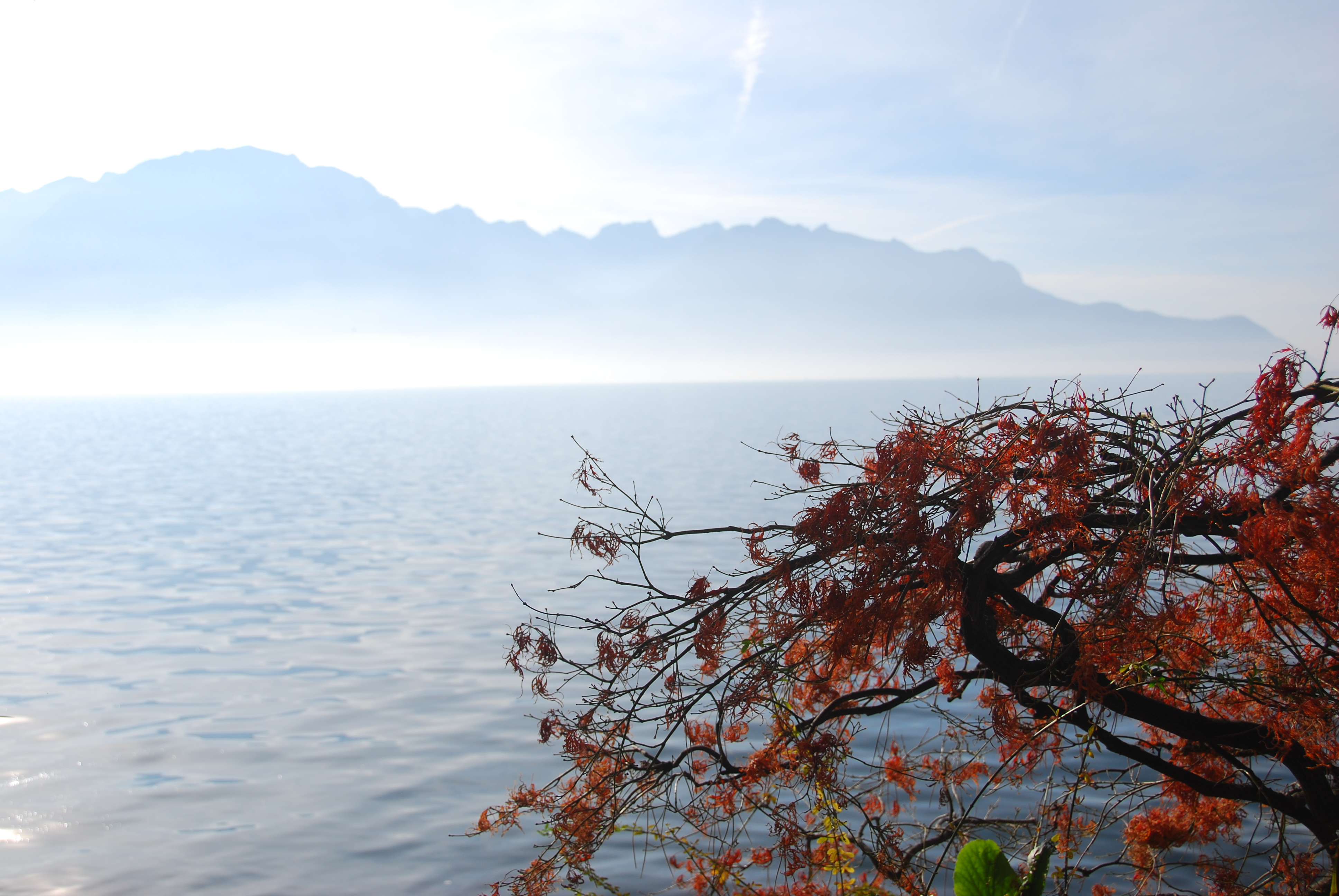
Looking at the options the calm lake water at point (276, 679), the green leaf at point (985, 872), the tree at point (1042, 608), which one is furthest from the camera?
the calm lake water at point (276, 679)

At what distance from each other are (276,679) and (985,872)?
16568mm

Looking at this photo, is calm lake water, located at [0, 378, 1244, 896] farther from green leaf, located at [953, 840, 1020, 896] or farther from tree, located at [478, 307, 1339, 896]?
green leaf, located at [953, 840, 1020, 896]

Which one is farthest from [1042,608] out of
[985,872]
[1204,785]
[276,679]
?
[276,679]

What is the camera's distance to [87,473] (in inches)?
2859

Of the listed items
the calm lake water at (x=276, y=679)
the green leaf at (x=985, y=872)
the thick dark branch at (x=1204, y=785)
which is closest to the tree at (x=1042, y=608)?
the thick dark branch at (x=1204, y=785)

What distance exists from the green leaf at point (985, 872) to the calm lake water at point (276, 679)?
19.8ft

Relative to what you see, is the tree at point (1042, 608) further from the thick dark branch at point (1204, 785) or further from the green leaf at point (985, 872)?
the green leaf at point (985, 872)

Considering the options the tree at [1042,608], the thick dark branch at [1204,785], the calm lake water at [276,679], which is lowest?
the calm lake water at [276,679]

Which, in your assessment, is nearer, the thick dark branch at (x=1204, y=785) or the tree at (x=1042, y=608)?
the tree at (x=1042, y=608)

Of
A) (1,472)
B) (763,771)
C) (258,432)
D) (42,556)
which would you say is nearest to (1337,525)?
(763,771)

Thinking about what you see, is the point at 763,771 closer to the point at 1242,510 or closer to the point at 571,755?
the point at 571,755

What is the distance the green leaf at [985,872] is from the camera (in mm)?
5785

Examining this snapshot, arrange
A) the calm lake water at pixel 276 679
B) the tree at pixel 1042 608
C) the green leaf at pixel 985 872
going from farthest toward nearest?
the calm lake water at pixel 276 679, the green leaf at pixel 985 872, the tree at pixel 1042 608

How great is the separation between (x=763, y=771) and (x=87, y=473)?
3032 inches
